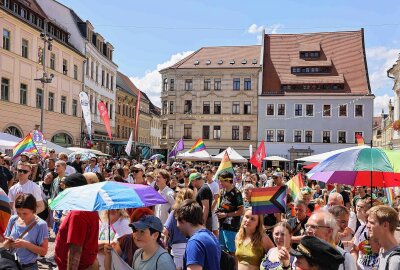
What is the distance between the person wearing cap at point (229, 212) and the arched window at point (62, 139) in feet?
94.4

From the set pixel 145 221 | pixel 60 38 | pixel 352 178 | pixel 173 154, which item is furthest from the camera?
pixel 60 38

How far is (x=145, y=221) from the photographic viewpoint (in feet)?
13.1

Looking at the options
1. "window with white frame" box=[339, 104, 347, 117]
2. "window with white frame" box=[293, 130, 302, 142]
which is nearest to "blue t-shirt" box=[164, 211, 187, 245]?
"window with white frame" box=[293, 130, 302, 142]

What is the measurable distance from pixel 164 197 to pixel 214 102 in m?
43.8

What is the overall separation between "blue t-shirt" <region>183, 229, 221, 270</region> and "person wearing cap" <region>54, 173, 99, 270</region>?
1.35m

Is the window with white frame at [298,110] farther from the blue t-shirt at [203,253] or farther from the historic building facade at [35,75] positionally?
the blue t-shirt at [203,253]

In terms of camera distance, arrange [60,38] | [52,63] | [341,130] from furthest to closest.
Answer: [341,130] < [60,38] < [52,63]

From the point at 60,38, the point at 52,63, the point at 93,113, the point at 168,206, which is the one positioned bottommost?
the point at 168,206

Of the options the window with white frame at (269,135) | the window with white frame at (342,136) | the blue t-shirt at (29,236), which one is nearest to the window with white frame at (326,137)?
the window with white frame at (342,136)

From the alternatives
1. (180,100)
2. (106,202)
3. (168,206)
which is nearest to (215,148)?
(180,100)

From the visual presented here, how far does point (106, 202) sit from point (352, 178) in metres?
4.65

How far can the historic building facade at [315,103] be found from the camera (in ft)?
155

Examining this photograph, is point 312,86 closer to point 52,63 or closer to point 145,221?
point 52,63

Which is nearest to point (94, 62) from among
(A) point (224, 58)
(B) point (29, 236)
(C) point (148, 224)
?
(A) point (224, 58)
